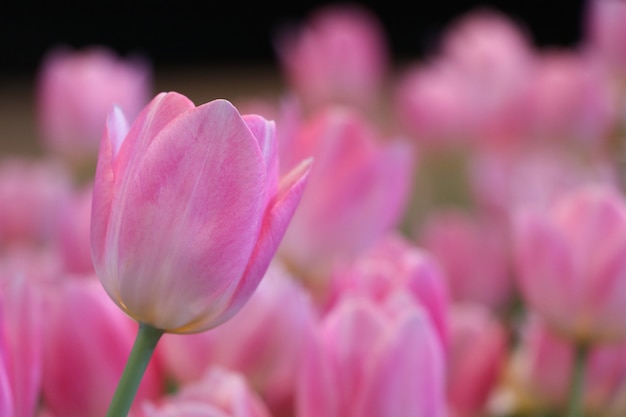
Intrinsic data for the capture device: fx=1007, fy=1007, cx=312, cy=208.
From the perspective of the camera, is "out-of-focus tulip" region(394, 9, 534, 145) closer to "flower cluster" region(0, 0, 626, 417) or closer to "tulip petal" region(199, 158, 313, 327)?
"flower cluster" region(0, 0, 626, 417)

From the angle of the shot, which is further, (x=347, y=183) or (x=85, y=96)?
(x=85, y=96)

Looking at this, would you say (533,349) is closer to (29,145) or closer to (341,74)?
(341,74)

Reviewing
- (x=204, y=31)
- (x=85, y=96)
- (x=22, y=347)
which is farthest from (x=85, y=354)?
(x=204, y=31)

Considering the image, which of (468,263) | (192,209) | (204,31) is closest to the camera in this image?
(192,209)

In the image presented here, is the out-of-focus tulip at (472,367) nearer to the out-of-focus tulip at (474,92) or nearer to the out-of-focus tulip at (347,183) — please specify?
the out-of-focus tulip at (347,183)

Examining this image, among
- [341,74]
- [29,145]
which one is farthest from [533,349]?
[29,145]

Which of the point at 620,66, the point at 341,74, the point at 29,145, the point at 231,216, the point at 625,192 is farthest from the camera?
the point at 29,145

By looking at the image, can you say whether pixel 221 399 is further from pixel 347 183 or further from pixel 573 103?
pixel 573 103
